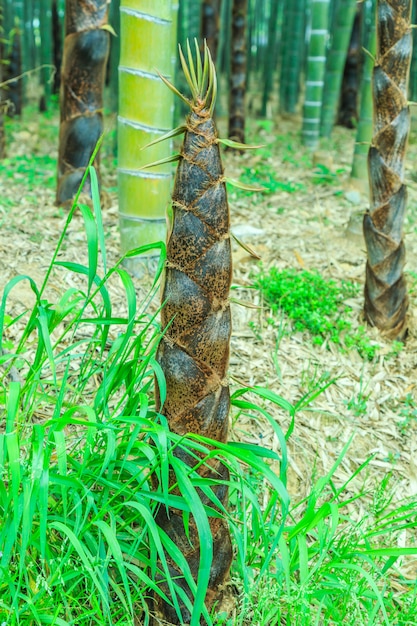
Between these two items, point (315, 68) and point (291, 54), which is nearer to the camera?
point (315, 68)

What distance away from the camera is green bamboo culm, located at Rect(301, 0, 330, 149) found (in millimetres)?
5605

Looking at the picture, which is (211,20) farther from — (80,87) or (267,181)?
(80,87)

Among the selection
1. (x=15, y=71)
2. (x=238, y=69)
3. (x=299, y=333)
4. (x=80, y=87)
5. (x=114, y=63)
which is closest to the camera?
(x=299, y=333)

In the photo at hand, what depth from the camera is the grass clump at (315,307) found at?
2.93 m

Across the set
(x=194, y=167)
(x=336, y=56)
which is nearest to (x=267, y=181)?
(x=336, y=56)

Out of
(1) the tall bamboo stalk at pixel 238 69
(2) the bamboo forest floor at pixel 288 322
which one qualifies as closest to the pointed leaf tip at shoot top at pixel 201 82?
(2) the bamboo forest floor at pixel 288 322

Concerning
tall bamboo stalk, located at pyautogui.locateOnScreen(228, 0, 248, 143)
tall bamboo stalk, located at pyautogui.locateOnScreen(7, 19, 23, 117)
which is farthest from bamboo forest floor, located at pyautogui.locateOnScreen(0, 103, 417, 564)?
tall bamboo stalk, located at pyautogui.locateOnScreen(7, 19, 23, 117)

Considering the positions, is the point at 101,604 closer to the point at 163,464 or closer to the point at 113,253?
the point at 163,464

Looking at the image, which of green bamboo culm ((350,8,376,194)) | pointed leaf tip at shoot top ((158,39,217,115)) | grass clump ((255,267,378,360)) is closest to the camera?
pointed leaf tip at shoot top ((158,39,217,115))

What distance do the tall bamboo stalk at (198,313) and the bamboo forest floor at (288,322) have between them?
17cm

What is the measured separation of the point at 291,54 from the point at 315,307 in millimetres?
6945

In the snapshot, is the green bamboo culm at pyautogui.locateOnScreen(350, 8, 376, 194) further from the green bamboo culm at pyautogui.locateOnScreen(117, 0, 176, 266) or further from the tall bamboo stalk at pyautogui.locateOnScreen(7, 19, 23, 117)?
the tall bamboo stalk at pyautogui.locateOnScreen(7, 19, 23, 117)

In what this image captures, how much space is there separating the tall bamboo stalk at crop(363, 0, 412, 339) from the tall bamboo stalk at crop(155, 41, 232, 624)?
1573 mm

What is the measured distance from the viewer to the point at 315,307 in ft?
9.90
